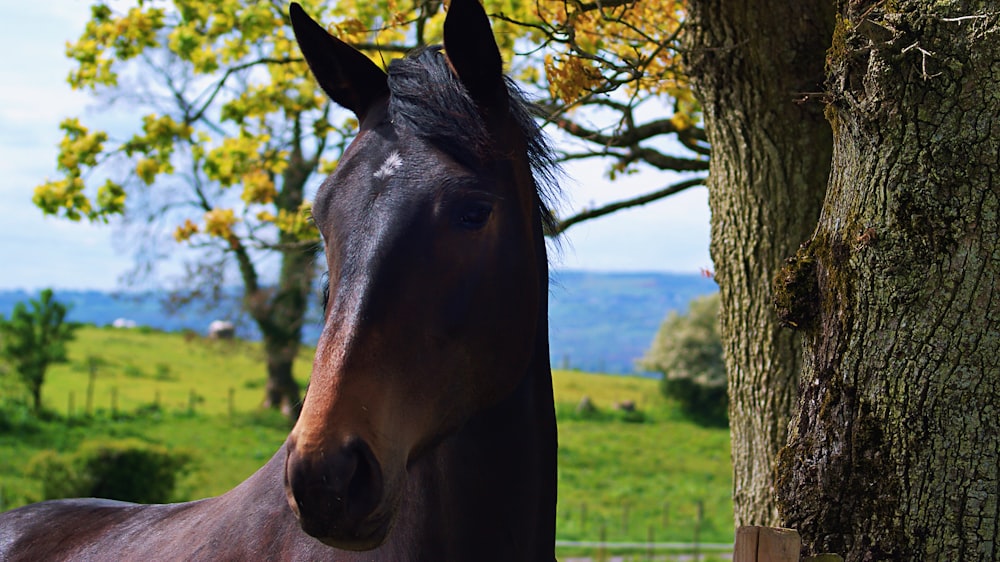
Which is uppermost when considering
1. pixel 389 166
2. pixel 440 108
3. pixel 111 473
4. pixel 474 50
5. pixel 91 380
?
pixel 474 50

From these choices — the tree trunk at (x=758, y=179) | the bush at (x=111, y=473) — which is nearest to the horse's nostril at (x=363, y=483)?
the tree trunk at (x=758, y=179)

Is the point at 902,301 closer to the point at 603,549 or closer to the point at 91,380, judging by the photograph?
the point at 603,549

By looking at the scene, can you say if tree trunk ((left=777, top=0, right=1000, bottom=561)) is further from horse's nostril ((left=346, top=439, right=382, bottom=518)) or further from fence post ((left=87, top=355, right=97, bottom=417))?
fence post ((left=87, top=355, right=97, bottom=417))

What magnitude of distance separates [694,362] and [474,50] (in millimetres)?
25593

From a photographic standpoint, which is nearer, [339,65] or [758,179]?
[339,65]

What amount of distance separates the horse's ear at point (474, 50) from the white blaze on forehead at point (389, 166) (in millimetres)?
305

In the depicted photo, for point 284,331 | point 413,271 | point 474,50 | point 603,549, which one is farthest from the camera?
point 284,331

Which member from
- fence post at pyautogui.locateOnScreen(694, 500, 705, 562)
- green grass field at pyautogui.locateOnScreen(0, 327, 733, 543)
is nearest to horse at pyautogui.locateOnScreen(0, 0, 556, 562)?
green grass field at pyautogui.locateOnScreen(0, 327, 733, 543)

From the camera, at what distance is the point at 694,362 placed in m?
26.7

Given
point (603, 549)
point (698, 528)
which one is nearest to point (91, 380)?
point (603, 549)

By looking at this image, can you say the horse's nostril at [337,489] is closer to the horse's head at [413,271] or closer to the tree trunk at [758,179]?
the horse's head at [413,271]

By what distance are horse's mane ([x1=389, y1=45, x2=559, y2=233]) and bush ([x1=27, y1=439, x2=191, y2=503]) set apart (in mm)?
11125

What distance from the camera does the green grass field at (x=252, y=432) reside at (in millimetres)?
21547

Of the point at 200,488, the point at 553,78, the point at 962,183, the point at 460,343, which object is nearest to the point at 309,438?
the point at 460,343
